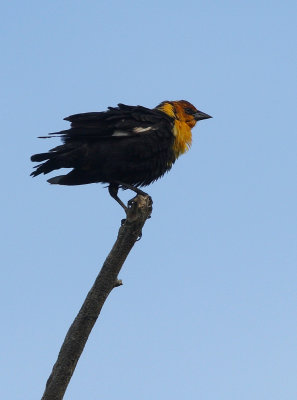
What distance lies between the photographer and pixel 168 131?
24.6 ft

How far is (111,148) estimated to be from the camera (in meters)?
7.13

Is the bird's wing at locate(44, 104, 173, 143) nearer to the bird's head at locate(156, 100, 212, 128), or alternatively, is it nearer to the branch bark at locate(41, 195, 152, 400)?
the bird's head at locate(156, 100, 212, 128)

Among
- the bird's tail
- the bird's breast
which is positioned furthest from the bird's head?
the bird's tail

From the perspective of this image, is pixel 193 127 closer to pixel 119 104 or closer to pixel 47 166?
pixel 119 104

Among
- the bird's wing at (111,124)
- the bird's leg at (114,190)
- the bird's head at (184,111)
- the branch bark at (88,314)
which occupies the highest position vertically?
the bird's head at (184,111)

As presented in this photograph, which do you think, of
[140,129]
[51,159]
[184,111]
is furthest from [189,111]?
[51,159]

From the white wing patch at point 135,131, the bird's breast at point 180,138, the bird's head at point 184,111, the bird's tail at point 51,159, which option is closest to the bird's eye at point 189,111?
the bird's head at point 184,111

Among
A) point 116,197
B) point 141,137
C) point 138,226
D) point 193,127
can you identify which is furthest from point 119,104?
point 138,226

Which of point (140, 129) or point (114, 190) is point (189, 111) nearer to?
point (140, 129)

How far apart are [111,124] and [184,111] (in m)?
1.65

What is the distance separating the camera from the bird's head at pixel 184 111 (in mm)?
8252

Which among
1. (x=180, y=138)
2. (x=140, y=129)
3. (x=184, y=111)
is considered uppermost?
(x=184, y=111)

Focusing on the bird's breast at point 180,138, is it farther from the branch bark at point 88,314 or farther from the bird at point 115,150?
the branch bark at point 88,314

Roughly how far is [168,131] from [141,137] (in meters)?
0.40
